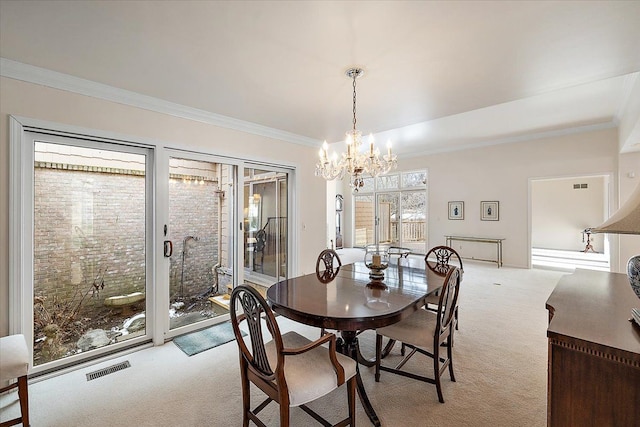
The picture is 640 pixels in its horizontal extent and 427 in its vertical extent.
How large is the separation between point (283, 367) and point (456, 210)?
23.4 feet

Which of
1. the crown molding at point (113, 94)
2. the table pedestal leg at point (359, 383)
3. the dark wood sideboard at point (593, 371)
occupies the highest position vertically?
the crown molding at point (113, 94)

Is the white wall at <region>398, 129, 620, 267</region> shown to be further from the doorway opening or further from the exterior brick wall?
the exterior brick wall

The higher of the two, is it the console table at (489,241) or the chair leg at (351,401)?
the console table at (489,241)

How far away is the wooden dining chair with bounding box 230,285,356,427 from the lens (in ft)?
4.61

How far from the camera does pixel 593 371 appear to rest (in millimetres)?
1156

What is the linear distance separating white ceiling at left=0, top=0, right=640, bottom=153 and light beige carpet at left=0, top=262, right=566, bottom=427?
2597 millimetres

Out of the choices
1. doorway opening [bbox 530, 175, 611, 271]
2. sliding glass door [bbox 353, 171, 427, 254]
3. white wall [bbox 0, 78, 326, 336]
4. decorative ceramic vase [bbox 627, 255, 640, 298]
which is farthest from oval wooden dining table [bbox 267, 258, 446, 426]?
doorway opening [bbox 530, 175, 611, 271]

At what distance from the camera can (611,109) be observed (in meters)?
4.40

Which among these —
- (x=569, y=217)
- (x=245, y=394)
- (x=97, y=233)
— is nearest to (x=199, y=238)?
(x=97, y=233)

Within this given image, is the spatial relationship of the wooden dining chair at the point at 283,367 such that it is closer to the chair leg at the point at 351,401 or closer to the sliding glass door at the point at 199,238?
the chair leg at the point at 351,401

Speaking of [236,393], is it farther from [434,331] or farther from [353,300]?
[434,331]

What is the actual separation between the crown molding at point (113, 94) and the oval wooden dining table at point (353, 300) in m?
2.22

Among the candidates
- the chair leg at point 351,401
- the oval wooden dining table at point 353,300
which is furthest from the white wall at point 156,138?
the chair leg at point 351,401

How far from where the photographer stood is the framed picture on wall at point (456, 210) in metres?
7.29
